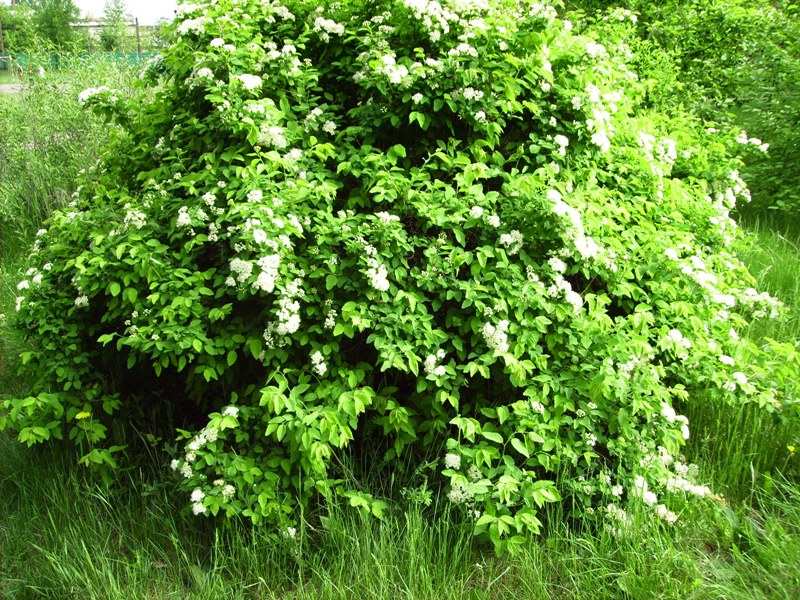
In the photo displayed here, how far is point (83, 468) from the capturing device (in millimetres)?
3336

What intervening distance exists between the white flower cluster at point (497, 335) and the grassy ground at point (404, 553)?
2.32 ft

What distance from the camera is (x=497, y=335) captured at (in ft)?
8.93

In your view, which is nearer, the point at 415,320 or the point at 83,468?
A: the point at 415,320

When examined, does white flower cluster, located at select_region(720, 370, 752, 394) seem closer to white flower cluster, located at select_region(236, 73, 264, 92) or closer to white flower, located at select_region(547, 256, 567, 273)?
white flower, located at select_region(547, 256, 567, 273)

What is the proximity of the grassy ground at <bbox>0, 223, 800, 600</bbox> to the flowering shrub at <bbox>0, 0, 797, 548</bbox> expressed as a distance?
139mm

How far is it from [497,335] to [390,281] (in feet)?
1.66

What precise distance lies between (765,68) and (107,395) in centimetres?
632

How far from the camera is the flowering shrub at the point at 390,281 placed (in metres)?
2.69

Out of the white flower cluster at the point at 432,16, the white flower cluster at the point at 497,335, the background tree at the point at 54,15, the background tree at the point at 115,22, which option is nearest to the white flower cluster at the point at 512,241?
the white flower cluster at the point at 497,335

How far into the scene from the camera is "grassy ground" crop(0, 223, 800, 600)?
252 centimetres

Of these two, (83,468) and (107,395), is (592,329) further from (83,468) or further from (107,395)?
(83,468)

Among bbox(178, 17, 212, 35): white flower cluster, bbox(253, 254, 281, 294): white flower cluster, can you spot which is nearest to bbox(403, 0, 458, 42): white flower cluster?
bbox(178, 17, 212, 35): white flower cluster

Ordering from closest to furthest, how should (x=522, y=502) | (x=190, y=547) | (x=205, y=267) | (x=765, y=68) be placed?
(x=522, y=502)
(x=190, y=547)
(x=205, y=267)
(x=765, y=68)

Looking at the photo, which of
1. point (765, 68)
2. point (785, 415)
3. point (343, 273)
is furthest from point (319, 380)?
point (765, 68)
